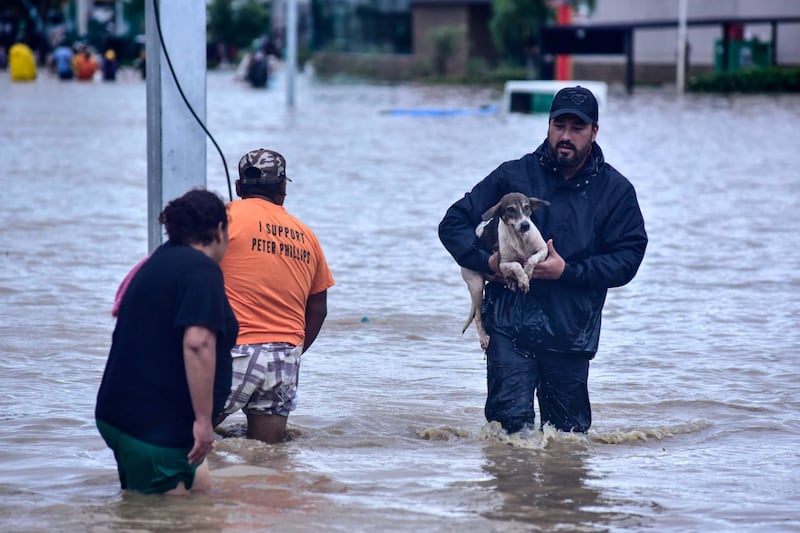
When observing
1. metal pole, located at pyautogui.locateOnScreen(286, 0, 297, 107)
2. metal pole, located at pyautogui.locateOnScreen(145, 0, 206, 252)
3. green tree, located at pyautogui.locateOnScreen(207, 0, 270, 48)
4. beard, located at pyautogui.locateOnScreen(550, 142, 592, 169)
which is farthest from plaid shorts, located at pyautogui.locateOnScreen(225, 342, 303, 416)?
green tree, located at pyautogui.locateOnScreen(207, 0, 270, 48)

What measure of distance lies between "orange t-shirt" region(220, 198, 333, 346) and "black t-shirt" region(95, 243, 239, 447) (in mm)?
1029

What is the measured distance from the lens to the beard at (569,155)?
6230 millimetres

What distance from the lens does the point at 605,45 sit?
46125mm

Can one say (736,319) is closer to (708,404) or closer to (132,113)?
(708,404)

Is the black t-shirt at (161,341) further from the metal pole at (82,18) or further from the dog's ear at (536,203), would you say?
the metal pole at (82,18)

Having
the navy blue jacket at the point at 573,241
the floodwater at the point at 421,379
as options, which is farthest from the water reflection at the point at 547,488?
the navy blue jacket at the point at 573,241

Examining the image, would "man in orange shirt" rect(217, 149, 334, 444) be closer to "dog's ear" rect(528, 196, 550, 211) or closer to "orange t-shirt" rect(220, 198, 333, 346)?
"orange t-shirt" rect(220, 198, 333, 346)

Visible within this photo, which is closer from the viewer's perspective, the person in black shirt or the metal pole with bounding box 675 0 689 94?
the person in black shirt

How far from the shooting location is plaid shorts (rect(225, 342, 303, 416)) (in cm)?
622

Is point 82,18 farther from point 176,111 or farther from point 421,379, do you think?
point 176,111

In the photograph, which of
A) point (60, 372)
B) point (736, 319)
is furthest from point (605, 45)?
point (60, 372)

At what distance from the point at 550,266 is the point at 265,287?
4.21 ft

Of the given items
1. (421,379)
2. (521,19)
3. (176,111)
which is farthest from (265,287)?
(521,19)

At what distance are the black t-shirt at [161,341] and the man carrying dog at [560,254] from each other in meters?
1.66
